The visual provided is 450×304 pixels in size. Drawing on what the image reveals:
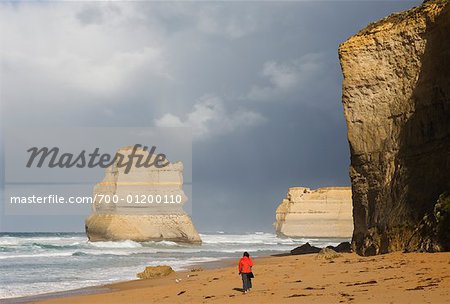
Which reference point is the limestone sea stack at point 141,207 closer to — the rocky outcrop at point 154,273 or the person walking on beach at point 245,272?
the rocky outcrop at point 154,273

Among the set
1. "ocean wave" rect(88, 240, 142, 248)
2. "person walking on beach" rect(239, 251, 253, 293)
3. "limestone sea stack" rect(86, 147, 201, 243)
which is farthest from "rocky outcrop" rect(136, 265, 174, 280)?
"limestone sea stack" rect(86, 147, 201, 243)

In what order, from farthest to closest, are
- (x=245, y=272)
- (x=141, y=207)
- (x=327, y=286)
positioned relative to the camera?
(x=141, y=207)
(x=245, y=272)
(x=327, y=286)

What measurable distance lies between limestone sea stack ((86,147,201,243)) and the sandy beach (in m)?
44.0

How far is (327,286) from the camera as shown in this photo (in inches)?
593

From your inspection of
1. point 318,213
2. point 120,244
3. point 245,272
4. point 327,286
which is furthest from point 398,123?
point 318,213

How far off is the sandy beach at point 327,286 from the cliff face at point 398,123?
2041 mm

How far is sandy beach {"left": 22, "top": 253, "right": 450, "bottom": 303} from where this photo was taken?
12558mm

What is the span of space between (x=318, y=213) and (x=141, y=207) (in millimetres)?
44788

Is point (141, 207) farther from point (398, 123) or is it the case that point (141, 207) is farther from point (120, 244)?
point (398, 123)

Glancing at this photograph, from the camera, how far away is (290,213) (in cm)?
10619

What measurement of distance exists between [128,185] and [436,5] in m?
51.8

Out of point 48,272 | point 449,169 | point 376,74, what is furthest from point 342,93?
point 48,272

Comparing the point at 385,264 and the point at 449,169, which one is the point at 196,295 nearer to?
the point at 385,264

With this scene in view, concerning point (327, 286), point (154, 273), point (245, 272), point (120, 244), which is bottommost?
point (154, 273)
